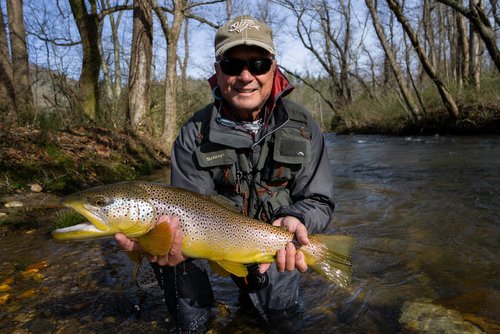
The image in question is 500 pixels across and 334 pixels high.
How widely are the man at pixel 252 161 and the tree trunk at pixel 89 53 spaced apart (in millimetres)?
9697

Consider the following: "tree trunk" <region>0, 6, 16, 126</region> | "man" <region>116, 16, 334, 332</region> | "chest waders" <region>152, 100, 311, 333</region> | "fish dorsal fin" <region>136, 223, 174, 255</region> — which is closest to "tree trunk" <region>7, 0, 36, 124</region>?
"tree trunk" <region>0, 6, 16, 126</region>

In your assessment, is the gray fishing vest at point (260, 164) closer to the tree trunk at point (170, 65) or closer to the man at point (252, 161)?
the man at point (252, 161)

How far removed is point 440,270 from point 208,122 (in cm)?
271

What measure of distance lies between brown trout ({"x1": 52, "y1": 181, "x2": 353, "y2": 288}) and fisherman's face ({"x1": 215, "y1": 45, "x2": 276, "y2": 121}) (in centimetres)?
85

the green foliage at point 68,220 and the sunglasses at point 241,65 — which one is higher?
the sunglasses at point 241,65

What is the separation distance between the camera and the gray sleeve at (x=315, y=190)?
2.73 meters

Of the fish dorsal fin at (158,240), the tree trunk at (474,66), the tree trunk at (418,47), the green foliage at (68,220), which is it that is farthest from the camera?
the tree trunk at (474,66)

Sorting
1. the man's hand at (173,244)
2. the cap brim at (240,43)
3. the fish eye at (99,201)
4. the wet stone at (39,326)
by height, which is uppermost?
the cap brim at (240,43)

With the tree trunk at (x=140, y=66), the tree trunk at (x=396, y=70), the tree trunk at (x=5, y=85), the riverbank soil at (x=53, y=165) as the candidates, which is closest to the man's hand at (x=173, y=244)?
the riverbank soil at (x=53, y=165)

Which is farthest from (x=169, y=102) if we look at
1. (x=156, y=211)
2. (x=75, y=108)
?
(x=156, y=211)

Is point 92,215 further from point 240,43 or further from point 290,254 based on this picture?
point 240,43

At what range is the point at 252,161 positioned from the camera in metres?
2.96

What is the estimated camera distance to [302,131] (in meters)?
2.97

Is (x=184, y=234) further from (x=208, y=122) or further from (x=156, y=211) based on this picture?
(x=208, y=122)
